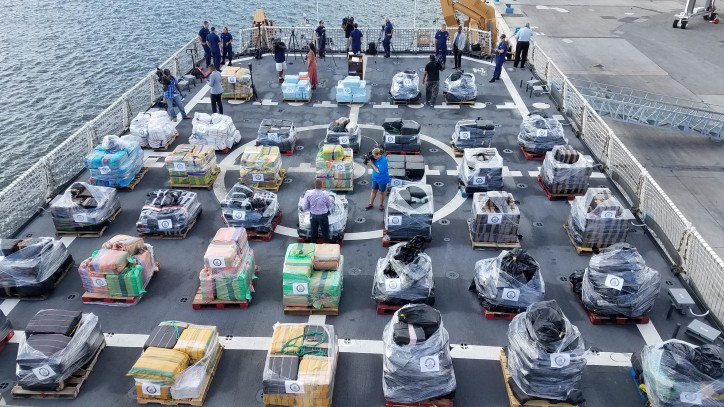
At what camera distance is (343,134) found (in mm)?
16812

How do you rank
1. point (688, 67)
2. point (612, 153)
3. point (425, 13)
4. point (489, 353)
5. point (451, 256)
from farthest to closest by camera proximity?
1. point (425, 13)
2. point (688, 67)
3. point (612, 153)
4. point (451, 256)
5. point (489, 353)

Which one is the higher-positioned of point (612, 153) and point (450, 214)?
point (612, 153)

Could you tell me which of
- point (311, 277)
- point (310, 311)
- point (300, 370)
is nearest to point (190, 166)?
point (311, 277)

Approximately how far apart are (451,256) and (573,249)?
3072mm

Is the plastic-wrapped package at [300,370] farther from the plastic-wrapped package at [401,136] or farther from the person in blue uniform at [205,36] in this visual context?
the person in blue uniform at [205,36]

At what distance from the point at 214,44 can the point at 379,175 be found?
13192 mm

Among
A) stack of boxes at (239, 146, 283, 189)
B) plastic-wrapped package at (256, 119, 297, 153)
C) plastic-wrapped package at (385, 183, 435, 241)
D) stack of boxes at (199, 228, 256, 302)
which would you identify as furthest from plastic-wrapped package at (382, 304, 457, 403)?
plastic-wrapped package at (256, 119, 297, 153)

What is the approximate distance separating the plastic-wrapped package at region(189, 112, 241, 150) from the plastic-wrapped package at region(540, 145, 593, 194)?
10177 mm

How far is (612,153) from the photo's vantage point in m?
16.0

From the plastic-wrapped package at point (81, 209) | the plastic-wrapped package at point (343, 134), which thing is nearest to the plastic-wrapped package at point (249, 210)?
the plastic-wrapped package at point (81, 209)

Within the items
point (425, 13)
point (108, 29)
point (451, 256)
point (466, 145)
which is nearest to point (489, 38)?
point (466, 145)

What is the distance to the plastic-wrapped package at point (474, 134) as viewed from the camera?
55.9 feet

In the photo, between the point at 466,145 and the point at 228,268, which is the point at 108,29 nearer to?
the point at 466,145

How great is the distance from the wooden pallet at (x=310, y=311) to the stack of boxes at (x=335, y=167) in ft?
16.5
